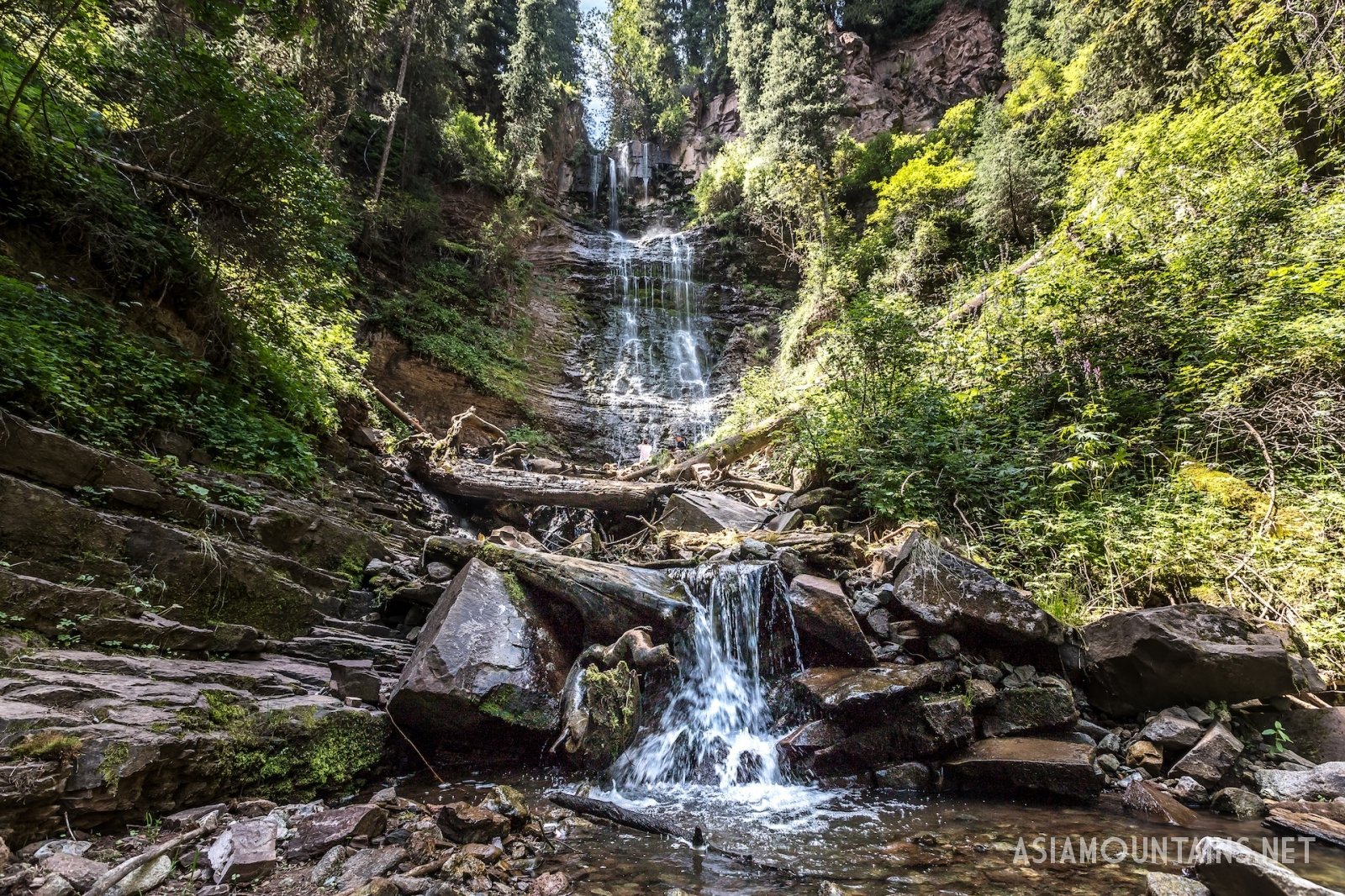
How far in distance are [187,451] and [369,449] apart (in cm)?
386

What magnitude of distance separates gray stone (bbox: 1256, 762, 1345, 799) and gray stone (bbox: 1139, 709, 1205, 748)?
1.18 feet

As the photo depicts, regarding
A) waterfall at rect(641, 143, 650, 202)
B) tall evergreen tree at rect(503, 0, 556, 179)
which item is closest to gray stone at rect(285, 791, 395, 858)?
tall evergreen tree at rect(503, 0, 556, 179)

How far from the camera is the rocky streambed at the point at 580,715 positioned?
2410 millimetres

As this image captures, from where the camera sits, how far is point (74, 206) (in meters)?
4.91

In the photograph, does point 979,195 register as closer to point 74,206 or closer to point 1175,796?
point 1175,796

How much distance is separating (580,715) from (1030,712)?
360cm

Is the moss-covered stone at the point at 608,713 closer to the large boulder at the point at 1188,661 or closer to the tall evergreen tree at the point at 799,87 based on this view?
the large boulder at the point at 1188,661

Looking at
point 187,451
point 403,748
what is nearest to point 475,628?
point 403,748

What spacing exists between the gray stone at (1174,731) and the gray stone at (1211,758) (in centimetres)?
6

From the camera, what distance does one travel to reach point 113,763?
7.68 ft

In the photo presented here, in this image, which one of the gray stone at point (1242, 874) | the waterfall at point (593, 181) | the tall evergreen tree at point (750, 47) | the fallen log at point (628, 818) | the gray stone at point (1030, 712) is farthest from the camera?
the waterfall at point (593, 181)

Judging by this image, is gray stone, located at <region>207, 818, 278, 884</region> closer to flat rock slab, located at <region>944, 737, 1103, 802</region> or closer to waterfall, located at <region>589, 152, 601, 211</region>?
flat rock slab, located at <region>944, 737, 1103, 802</region>

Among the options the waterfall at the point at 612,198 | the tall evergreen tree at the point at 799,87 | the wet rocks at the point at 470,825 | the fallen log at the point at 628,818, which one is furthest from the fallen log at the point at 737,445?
the waterfall at the point at 612,198

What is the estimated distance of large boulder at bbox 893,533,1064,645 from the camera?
177 inches
